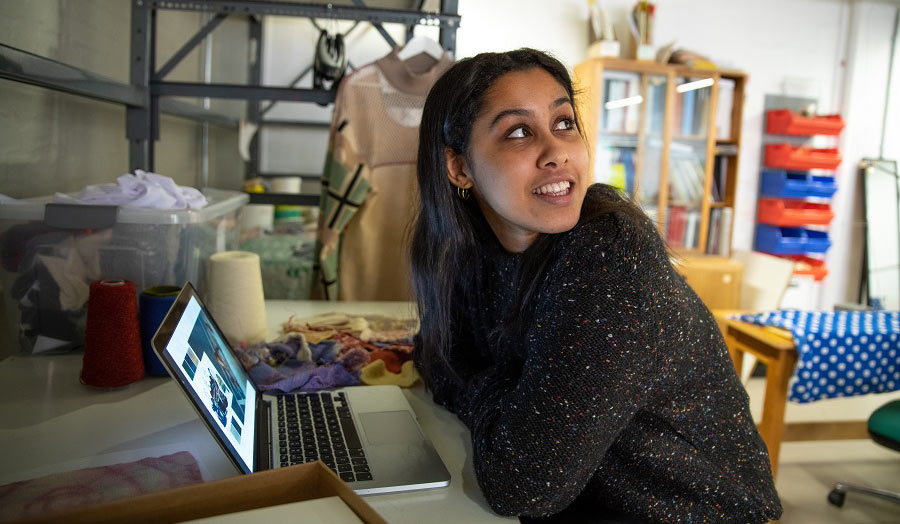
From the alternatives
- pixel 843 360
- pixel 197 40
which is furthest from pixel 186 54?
pixel 843 360

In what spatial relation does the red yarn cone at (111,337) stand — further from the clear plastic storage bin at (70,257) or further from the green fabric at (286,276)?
the green fabric at (286,276)

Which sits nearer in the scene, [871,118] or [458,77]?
[458,77]

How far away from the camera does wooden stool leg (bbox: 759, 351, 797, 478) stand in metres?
2.24

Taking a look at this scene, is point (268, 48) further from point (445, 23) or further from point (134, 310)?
point (134, 310)

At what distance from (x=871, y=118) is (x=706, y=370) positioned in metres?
5.25

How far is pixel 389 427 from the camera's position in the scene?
104 centimetres

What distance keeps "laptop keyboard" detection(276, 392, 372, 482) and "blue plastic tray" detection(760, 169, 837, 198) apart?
15.0ft

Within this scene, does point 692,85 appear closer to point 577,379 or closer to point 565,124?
point 565,124

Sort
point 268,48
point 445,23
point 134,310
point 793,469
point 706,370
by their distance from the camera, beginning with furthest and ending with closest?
point 268,48
point 793,469
point 445,23
point 134,310
point 706,370

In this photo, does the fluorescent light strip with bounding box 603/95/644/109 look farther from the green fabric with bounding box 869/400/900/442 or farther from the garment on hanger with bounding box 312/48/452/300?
the green fabric with bounding box 869/400/900/442

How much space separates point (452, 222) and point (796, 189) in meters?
4.44

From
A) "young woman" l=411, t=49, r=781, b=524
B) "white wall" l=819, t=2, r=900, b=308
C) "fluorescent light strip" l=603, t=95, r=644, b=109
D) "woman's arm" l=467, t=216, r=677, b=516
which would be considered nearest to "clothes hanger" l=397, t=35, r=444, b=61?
"young woman" l=411, t=49, r=781, b=524

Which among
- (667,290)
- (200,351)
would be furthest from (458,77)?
(200,351)

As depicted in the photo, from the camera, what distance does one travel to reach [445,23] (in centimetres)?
201
